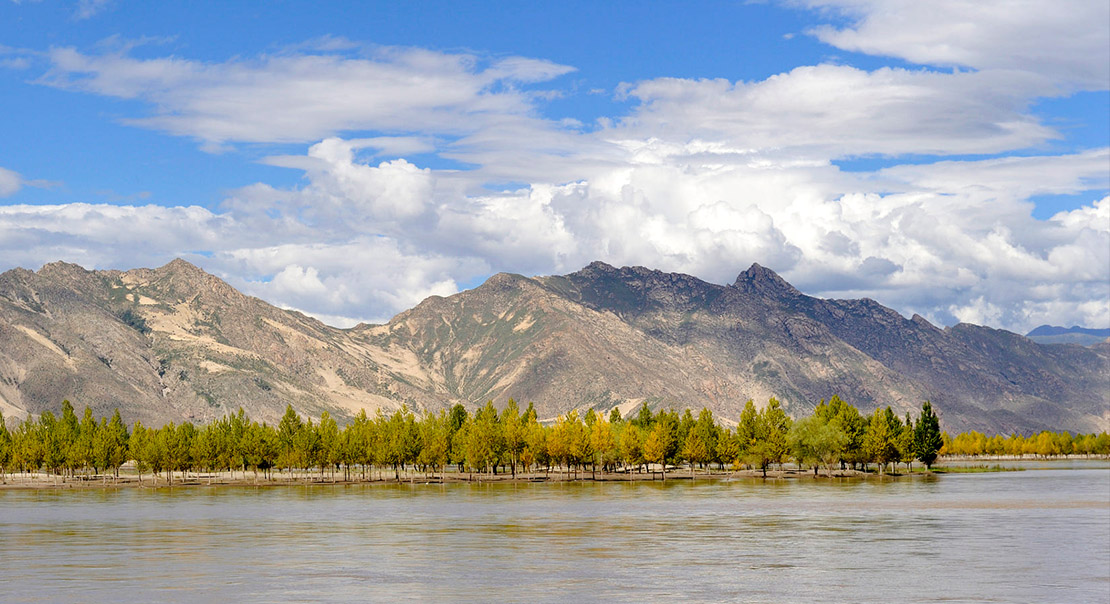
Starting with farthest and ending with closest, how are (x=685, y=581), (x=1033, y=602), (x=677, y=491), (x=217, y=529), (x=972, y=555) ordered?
1. (x=677, y=491)
2. (x=217, y=529)
3. (x=972, y=555)
4. (x=685, y=581)
5. (x=1033, y=602)

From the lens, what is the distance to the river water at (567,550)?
63.6 m

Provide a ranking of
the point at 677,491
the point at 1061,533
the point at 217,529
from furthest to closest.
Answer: the point at 677,491, the point at 217,529, the point at 1061,533

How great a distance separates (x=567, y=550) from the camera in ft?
279

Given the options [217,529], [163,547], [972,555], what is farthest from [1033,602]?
[217,529]

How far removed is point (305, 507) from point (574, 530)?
54.5 metres

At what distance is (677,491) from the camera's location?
18138 centimetres

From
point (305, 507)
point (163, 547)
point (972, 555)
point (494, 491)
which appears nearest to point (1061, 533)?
point (972, 555)

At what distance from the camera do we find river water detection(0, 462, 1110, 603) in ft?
209

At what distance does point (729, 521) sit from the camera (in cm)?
11350

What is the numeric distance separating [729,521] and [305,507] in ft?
196

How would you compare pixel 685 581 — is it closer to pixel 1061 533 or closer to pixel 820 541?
pixel 820 541

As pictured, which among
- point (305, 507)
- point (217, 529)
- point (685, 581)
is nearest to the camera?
point (685, 581)

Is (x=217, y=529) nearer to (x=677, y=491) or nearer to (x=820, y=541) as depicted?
(x=820, y=541)

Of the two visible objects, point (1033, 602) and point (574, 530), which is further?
point (574, 530)
